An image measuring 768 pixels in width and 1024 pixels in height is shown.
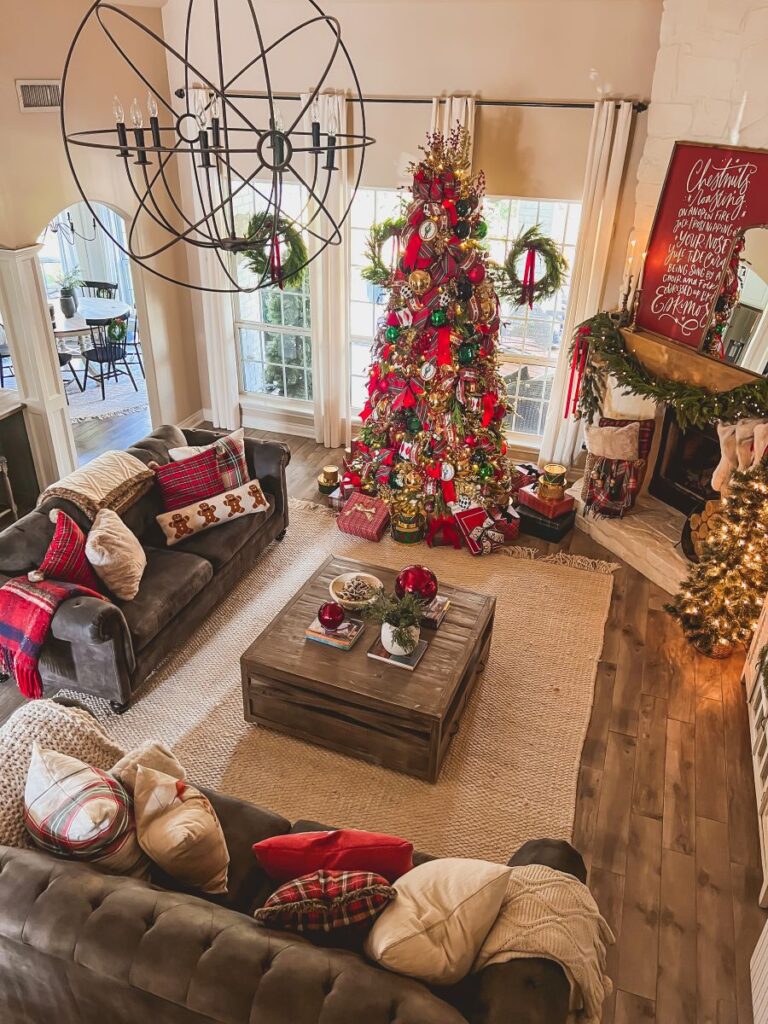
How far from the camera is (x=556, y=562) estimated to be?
4.95 meters

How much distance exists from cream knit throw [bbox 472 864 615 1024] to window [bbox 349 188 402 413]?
3.77 metres

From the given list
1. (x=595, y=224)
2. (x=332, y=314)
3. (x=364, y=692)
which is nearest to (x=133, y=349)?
(x=332, y=314)

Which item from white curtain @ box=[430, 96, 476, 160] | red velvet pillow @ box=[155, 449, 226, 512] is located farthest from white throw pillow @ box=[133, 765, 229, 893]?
white curtain @ box=[430, 96, 476, 160]

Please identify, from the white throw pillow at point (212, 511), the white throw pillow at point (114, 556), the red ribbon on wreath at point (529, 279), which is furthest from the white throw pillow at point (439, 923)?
the red ribbon on wreath at point (529, 279)

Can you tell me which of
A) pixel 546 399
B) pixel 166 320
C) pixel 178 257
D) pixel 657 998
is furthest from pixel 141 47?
pixel 657 998

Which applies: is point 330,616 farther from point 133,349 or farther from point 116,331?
point 133,349

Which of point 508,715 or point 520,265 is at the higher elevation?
point 520,265

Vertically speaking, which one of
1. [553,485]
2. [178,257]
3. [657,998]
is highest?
[178,257]

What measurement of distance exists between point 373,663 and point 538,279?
3.37 meters

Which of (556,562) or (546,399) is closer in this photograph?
(556,562)

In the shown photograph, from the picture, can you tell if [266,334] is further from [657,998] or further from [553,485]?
[657,998]

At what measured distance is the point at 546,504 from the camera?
512 centimetres

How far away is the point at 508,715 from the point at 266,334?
13.2 feet

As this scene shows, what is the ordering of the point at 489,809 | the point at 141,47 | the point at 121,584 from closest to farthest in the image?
the point at 489,809, the point at 121,584, the point at 141,47
